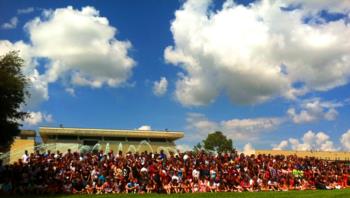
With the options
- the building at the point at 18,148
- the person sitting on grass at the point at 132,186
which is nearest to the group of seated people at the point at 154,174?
the person sitting on grass at the point at 132,186

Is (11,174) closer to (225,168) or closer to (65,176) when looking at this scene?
(65,176)

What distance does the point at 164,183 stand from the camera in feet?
101

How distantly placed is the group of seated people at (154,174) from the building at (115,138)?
Result: 3679 cm

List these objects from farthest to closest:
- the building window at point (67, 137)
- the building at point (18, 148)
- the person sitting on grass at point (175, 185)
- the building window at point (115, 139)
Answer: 1. the building window at point (115, 139)
2. the building window at point (67, 137)
3. the building at point (18, 148)
4. the person sitting on grass at point (175, 185)

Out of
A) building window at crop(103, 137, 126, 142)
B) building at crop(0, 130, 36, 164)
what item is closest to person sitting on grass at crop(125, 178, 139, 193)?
building at crop(0, 130, 36, 164)

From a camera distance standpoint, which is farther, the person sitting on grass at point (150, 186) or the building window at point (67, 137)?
the building window at point (67, 137)

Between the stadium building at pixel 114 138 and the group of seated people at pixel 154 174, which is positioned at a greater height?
the stadium building at pixel 114 138

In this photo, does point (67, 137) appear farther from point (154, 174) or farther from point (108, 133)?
point (154, 174)

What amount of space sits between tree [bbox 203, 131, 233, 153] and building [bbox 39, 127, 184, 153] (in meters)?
25.3

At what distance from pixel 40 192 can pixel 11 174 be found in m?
2.08

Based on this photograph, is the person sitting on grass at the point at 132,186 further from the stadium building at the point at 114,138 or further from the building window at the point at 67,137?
the building window at the point at 67,137

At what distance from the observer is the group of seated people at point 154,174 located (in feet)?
93.4

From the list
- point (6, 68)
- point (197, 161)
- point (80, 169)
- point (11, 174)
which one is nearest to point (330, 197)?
point (197, 161)

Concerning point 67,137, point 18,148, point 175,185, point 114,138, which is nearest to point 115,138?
point 114,138
